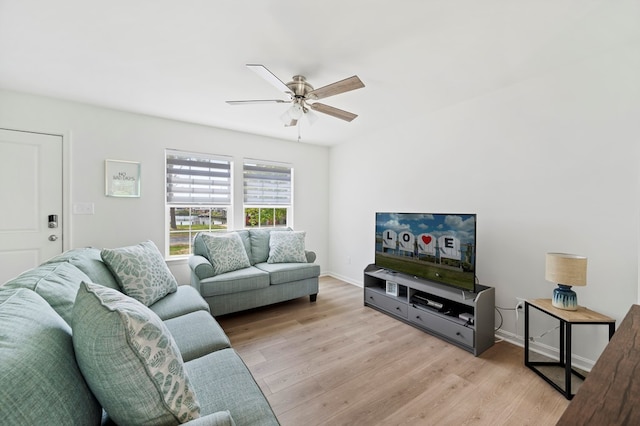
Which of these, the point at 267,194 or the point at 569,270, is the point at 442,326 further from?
the point at 267,194

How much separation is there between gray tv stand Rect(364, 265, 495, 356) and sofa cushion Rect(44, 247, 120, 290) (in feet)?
8.81

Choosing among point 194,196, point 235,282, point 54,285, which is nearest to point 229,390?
point 54,285

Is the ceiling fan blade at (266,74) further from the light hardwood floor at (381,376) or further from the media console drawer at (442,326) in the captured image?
the media console drawer at (442,326)

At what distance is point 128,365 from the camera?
2.53 ft

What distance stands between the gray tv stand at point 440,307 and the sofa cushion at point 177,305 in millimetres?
2039

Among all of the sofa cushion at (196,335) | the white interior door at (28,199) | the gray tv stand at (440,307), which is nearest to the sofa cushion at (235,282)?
the sofa cushion at (196,335)

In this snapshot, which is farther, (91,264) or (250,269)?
(250,269)

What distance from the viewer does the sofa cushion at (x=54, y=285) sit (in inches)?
43.3

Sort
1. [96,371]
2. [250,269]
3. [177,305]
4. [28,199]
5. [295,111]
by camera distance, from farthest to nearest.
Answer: [250,269], [28,199], [295,111], [177,305], [96,371]

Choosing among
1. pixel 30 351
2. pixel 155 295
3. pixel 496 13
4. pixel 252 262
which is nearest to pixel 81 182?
pixel 155 295

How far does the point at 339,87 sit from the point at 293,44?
1.47 ft

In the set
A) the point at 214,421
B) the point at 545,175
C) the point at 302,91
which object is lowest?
the point at 214,421

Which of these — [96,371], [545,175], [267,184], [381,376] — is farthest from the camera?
[267,184]

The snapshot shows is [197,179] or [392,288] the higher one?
[197,179]
